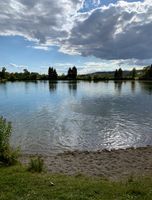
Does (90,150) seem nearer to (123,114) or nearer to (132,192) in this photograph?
(132,192)

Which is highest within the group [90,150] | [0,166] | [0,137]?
[0,137]

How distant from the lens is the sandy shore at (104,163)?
11683mm

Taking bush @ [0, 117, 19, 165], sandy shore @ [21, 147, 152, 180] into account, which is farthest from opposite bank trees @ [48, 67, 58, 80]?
bush @ [0, 117, 19, 165]

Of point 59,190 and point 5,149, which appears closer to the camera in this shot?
point 59,190

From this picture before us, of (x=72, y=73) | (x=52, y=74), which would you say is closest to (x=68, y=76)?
(x=72, y=73)

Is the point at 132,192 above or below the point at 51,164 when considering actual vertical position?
above

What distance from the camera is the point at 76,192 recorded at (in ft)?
22.9

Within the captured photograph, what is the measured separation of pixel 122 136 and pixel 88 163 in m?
7.55

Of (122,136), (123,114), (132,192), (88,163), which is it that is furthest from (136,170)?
(123,114)

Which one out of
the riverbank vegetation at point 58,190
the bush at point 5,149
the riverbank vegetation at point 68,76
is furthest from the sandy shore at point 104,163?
the riverbank vegetation at point 68,76

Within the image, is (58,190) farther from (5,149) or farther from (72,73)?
(72,73)

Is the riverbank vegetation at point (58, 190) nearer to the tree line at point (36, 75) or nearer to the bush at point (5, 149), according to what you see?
the bush at point (5, 149)

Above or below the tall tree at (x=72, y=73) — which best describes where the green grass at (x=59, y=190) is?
below

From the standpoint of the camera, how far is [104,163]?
13320mm
